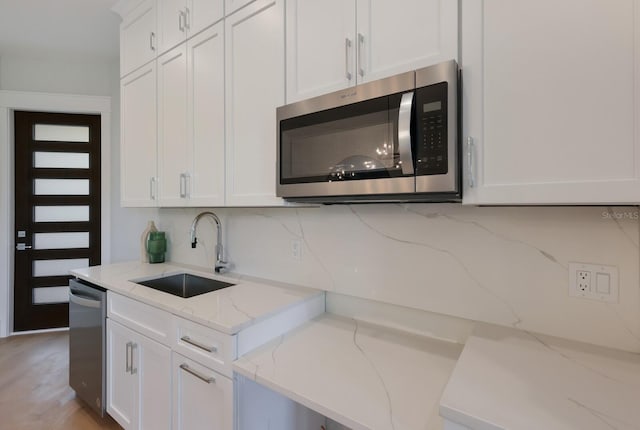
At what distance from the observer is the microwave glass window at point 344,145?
3.42 feet

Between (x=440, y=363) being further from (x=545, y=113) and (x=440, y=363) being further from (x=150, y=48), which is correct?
(x=150, y=48)

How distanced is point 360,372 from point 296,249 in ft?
2.69

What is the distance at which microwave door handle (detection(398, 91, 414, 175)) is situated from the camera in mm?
952

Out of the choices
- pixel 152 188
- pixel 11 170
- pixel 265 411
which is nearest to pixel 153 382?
pixel 265 411

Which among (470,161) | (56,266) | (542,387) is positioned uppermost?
(470,161)

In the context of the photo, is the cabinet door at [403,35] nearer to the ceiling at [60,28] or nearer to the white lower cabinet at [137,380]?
the white lower cabinet at [137,380]

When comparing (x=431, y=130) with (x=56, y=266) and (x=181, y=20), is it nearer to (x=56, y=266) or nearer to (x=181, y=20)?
(x=181, y=20)

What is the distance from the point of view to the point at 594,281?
3.27ft

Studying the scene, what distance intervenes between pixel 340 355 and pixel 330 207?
0.72 meters

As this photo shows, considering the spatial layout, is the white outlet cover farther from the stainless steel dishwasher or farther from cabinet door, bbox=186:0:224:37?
Result: the stainless steel dishwasher

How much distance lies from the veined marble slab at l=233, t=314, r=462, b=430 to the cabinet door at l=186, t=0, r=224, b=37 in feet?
5.42

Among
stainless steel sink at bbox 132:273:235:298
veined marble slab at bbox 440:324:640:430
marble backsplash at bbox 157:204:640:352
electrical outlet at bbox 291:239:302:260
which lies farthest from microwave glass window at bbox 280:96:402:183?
stainless steel sink at bbox 132:273:235:298

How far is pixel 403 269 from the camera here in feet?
4.46

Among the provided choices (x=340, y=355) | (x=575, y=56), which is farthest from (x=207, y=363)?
(x=575, y=56)
